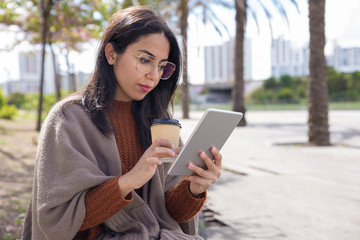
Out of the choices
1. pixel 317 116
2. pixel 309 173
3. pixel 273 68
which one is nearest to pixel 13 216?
pixel 309 173

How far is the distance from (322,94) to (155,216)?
8547 millimetres

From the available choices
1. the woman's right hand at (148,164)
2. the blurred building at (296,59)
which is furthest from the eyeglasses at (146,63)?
the blurred building at (296,59)

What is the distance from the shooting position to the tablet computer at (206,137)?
1427 mm

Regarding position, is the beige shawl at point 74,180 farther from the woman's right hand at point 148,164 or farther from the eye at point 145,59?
the eye at point 145,59

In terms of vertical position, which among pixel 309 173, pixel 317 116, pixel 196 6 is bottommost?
pixel 309 173

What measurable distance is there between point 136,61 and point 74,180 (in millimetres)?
571

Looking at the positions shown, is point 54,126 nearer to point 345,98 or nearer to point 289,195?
point 289,195

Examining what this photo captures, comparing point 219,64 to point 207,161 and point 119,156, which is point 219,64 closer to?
point 119,156

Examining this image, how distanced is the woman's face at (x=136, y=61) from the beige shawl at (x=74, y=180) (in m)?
0.23

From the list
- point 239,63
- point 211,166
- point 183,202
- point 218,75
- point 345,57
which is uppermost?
point 345,57

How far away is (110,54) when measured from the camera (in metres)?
1.81

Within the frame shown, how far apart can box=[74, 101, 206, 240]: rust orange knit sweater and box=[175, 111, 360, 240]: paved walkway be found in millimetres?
1121

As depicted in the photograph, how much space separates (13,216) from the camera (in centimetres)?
402

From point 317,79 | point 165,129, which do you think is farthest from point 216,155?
point 317,79
